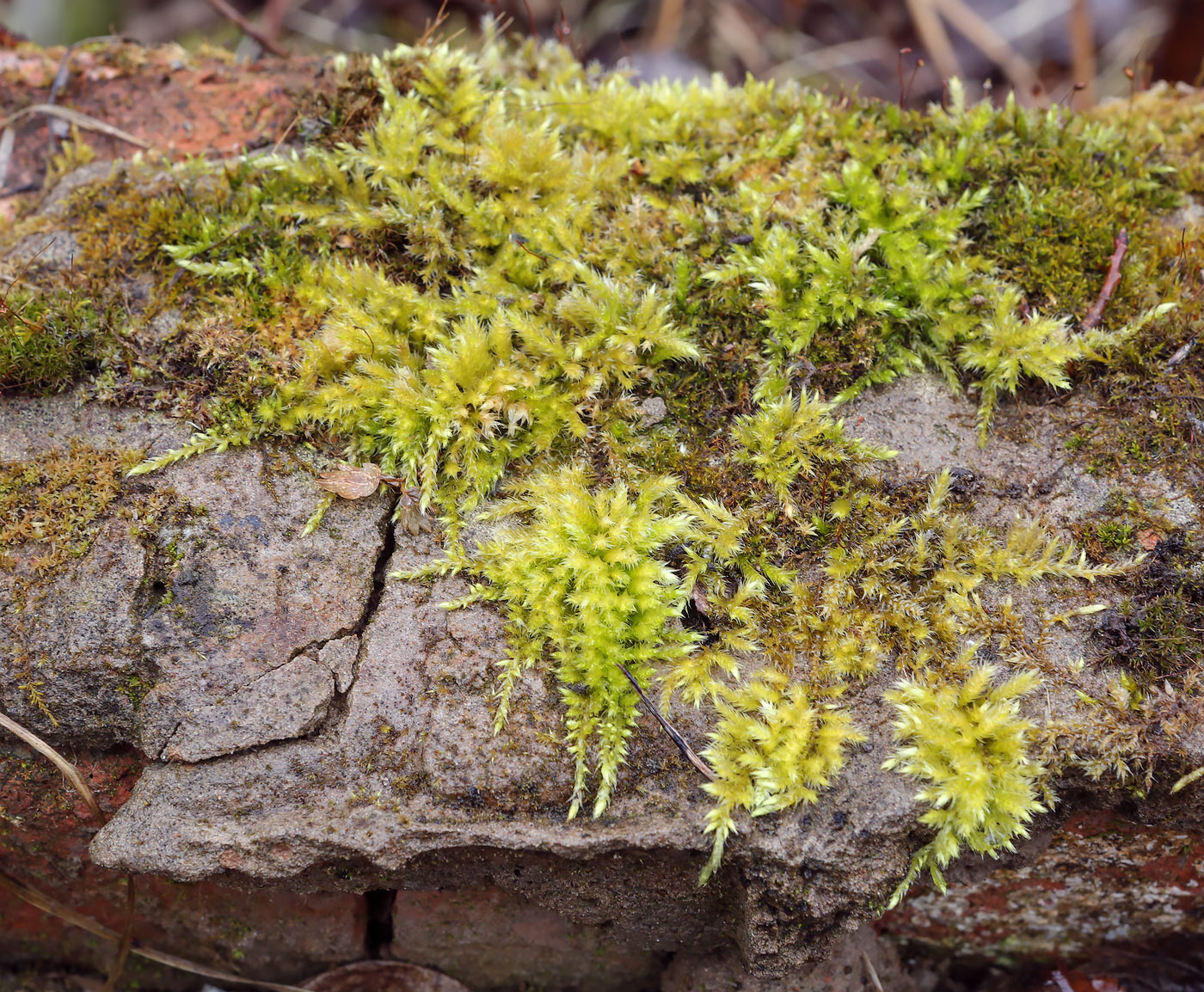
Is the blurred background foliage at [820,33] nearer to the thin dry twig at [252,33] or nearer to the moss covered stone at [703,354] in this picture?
the thin dry twig at [252,33]

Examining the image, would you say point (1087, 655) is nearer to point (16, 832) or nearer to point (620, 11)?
point (16, 832)

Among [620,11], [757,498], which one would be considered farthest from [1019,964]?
[620,11]

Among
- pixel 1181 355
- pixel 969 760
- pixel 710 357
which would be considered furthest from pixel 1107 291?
pixel 969 760

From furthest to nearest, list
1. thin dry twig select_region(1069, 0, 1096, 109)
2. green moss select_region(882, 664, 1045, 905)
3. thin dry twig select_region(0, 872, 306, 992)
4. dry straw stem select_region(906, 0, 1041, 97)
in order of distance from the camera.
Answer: dry straw stem select_region(906, 0, 1041, 97) → thin dry twig select_region(1069, 0, 1096, 109) → thin dry twig select_region(0, 872, 306, 992) → green moss select_region(882, 664, 1045, 905)

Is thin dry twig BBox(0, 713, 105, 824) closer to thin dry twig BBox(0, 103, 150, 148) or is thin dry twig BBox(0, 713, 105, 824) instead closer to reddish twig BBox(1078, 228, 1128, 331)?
thin dry twig BBox(0, 103, 150, 148)

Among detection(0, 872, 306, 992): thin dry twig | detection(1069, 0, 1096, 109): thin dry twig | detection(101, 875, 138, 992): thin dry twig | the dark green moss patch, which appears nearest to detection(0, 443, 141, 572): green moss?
detection(101, 875, 138, 992): thin dry twig

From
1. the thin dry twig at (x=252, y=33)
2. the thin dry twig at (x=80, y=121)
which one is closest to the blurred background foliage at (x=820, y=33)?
the thin dry twig at (x=252, y=33)
